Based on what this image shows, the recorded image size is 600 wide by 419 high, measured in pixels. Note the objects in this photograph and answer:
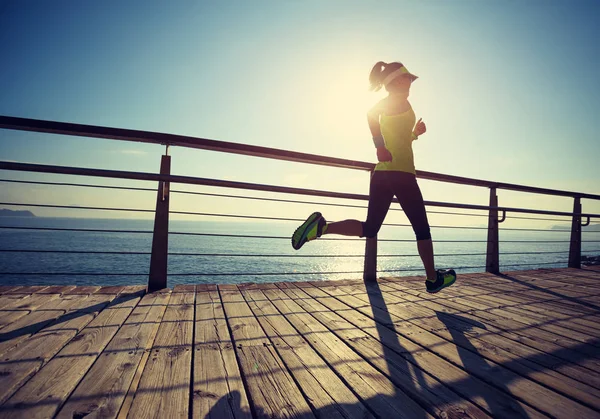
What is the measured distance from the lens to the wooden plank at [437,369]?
3.25ft

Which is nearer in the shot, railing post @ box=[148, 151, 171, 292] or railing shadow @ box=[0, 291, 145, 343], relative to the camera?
railing shadow @ box=[0, 291, 145, 343]

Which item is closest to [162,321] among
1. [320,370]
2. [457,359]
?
[320,370]

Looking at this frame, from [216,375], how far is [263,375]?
0.17m

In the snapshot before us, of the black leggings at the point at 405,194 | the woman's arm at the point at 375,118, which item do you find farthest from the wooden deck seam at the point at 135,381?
the woman's arm at the point at 375,118

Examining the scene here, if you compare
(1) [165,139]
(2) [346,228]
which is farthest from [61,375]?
(2) [346,228]

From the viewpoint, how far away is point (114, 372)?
1.11m

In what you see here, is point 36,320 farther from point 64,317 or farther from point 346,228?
point 346,228

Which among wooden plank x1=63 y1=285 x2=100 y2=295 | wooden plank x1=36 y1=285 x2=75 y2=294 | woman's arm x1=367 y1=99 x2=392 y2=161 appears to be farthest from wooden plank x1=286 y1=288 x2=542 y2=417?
wooden plank x1=36 y1=285 x2=75 y2=294

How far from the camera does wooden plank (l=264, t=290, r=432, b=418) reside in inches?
37.2

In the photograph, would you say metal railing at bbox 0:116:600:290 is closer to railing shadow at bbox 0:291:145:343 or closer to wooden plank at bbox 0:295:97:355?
railing shadow at bbox 0:291:145:343

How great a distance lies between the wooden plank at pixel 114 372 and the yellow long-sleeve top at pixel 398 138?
1.82 meters

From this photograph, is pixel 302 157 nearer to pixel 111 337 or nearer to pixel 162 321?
pixel 162 321

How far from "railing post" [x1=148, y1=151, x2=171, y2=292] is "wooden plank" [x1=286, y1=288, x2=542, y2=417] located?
4.34 feet

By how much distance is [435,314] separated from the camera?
2.02 meters
